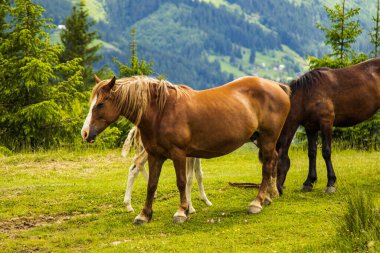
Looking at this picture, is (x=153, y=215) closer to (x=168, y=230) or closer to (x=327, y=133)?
Answer: (x=168, y=230)

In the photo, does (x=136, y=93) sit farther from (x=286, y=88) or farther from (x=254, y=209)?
(x=286, y=88)

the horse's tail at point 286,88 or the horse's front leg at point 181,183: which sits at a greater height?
the horse's tail at point 286,88

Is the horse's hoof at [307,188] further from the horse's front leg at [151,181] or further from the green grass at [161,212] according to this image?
the horse's front leg at [151,181]

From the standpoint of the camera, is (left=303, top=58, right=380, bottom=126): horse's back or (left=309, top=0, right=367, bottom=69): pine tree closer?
(left=303, top=58, right=380, bottom=126): horse's back

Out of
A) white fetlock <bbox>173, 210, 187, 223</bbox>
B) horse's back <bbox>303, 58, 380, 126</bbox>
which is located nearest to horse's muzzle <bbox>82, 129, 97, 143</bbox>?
white fetlock <bbox>173, 210, 187, 223</bbox>

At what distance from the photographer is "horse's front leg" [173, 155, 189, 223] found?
9555mm

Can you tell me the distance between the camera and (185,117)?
9.66 metres

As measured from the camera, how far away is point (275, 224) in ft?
30.3

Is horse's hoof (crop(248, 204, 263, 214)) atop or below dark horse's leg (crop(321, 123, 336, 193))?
below

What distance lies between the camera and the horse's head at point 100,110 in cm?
920

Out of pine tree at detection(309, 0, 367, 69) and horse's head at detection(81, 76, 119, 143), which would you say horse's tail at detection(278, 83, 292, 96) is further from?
pine tree at detection(309, 0, 367, 69)

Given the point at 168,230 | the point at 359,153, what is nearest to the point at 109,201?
the point at 168,230

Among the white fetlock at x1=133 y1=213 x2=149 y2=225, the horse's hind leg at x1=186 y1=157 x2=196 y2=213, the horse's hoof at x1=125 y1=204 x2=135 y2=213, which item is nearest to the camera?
the white fetlock at x1=133 y1=213 x2=149 y2=225

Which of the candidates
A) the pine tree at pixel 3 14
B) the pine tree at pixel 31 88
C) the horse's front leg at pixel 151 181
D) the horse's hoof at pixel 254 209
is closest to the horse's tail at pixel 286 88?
the horse's hoof at pixel 254 209
